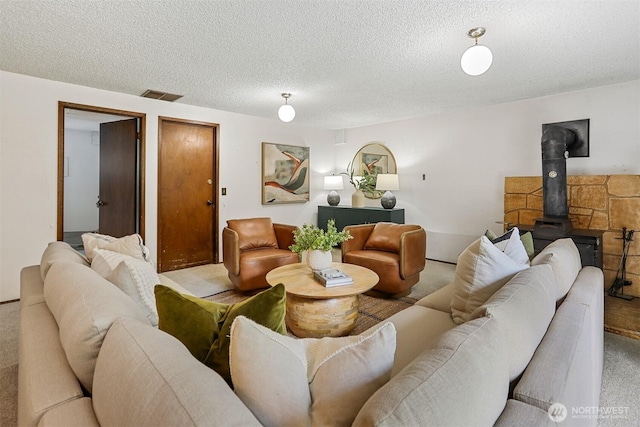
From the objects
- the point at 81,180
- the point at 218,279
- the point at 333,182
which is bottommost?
the point at 218,279

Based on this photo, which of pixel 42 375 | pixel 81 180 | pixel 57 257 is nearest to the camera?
pixel 42 375

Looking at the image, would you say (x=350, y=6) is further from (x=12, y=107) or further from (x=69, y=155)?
(x=69, y=155)

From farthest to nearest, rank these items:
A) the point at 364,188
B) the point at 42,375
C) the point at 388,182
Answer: the point at 364,188 < the point at 388,182 < the point at 42,375

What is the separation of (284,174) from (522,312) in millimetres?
4793

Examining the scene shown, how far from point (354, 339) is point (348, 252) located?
9.10 ft

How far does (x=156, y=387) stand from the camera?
2.09 ft

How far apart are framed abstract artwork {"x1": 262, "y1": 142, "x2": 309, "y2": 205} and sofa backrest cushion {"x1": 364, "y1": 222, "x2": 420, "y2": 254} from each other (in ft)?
7.23

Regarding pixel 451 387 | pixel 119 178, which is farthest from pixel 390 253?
pixel 119 178

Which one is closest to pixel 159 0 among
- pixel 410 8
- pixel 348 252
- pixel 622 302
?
pixel 410 8

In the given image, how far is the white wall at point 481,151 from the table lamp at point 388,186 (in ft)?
1.00

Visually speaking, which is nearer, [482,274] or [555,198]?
[482,274]

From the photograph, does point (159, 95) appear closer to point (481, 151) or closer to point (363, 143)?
point (363, 143)

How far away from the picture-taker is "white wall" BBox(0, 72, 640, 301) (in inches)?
131

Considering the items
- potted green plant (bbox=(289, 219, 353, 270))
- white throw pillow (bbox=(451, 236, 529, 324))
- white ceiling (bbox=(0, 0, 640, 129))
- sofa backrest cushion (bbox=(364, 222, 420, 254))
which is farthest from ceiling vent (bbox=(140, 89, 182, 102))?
white throw pillow (bbox=(451, 236, 529, 324))
